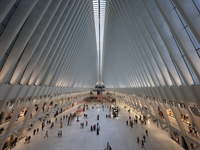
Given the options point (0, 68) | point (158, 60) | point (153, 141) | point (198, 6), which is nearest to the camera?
point (198, 6)

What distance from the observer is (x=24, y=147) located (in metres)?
9.59

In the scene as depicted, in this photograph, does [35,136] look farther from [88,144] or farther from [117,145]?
[117,145]

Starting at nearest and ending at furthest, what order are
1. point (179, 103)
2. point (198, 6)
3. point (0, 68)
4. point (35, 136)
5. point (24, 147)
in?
point (198, 6), point (0, 68), point (179, 103), point (24, 147), point (35, 136)

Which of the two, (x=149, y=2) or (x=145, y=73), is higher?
(x=149, y=2)

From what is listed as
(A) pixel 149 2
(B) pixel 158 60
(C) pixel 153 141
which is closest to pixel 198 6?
(A) pixel 149 2

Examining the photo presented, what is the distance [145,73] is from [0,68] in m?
10.5

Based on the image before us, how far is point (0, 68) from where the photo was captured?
15.8 feet

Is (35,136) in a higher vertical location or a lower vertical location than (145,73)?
lower

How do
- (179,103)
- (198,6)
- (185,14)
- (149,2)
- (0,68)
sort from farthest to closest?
(179,103), (149,2), (0,68), (198,6), (185,14)

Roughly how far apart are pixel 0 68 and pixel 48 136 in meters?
10.5

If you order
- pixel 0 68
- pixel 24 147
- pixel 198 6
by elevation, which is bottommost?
pixel 24 147

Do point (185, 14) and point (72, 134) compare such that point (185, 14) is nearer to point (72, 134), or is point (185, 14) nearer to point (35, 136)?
point (72, 134)

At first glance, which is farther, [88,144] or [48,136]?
[48,136]

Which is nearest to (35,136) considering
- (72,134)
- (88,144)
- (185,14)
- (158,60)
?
(72,134)
